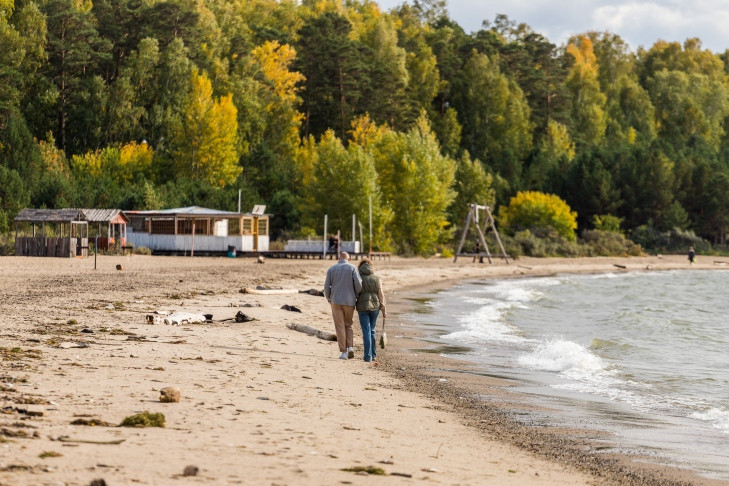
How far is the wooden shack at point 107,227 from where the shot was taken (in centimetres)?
5003

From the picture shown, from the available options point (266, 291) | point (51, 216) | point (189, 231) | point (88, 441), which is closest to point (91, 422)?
point (88, 441)

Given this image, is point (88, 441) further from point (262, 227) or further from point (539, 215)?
point (539, 215)

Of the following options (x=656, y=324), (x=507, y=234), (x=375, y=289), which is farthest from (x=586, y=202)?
(x=375, y=289)

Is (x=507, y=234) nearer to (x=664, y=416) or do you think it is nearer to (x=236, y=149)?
(x=236, y=149)

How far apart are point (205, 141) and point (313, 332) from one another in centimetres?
6102

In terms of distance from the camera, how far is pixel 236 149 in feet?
266

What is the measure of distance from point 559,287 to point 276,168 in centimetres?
3959

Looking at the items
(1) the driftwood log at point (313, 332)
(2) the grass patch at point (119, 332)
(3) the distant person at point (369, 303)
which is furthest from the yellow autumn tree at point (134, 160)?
(3) the distant person at point (369, 303)

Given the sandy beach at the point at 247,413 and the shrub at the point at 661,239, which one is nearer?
the sandy beach at the point at 247,413

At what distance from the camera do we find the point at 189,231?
55.8 meters

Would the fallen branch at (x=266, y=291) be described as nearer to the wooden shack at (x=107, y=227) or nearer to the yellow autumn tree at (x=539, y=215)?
the wooden shack at (x=107, y=227)

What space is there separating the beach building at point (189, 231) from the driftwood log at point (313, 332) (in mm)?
37178

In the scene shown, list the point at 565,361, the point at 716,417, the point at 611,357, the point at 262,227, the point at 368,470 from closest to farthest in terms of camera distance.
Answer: the point at 368,470 < the point at 716,417 < the point at 565,361 < the point at 611,357 < the point at 262,227

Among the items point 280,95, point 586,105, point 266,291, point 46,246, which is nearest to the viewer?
point 266,291
